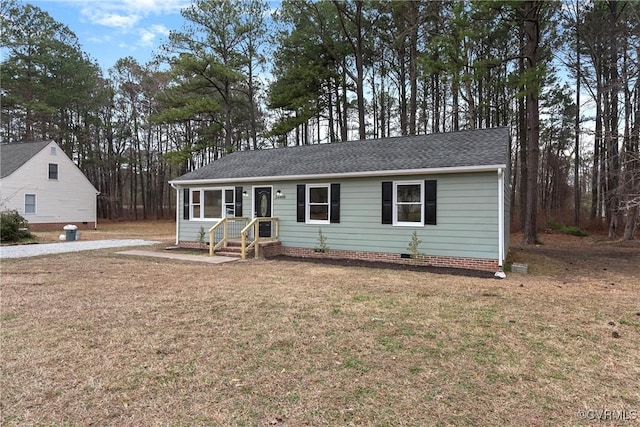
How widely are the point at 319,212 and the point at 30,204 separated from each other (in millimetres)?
19228

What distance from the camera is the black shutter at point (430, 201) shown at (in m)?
8.90

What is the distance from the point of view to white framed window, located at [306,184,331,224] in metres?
10.6

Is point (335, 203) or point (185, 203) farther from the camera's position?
point (185, 203)

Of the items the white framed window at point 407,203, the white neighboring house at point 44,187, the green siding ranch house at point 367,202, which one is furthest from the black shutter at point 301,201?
the white neighboring house at point 44,187

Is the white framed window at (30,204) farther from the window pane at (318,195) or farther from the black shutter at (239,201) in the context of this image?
the window pane at (318,195)

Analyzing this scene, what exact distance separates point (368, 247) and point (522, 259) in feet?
14.7

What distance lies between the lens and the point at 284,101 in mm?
21016

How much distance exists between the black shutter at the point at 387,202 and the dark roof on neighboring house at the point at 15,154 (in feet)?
69.2

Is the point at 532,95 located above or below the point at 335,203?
above

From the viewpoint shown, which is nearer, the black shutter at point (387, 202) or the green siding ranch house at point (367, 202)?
the green siding ranch house at point (367, 202)

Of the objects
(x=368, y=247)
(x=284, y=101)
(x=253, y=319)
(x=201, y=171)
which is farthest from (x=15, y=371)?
(x=284, y=101)

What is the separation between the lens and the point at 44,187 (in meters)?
21.5

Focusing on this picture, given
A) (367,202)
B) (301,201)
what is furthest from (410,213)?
(301,201)

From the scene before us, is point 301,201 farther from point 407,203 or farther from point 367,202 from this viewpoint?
point 407,203
